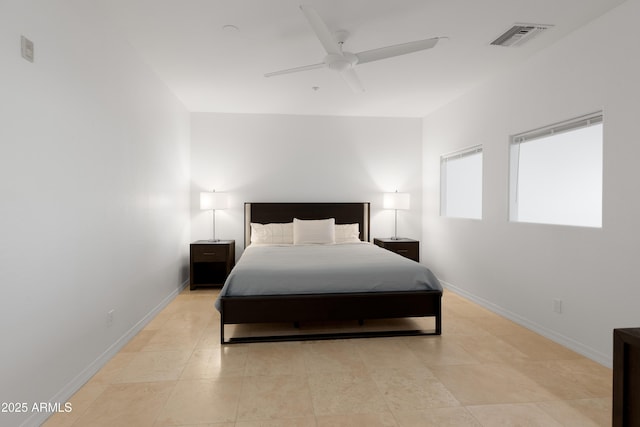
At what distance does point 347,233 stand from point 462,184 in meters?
1.71

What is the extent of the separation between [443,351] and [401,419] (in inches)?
40.5

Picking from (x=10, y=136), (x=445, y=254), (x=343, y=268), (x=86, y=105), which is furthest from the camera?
(x=445, y=254)

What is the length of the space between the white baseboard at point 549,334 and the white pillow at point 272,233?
2.46 metres

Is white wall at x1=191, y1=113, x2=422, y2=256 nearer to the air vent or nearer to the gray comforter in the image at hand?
the gray comforter

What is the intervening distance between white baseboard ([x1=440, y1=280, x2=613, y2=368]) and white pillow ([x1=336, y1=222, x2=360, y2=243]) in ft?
5.34

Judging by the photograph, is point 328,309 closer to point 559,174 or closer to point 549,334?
point 549,334

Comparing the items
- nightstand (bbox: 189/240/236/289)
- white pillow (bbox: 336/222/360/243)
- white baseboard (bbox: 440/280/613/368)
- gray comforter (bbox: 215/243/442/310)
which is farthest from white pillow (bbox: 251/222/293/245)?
white baseboard (bbox: 440/280/613/368)

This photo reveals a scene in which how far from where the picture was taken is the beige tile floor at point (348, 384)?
1895 mm

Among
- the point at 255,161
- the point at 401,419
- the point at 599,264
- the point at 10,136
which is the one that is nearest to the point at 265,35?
Result: the point at 10,136

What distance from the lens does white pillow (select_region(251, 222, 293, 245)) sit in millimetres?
4859

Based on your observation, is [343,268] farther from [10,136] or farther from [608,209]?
[10,136]

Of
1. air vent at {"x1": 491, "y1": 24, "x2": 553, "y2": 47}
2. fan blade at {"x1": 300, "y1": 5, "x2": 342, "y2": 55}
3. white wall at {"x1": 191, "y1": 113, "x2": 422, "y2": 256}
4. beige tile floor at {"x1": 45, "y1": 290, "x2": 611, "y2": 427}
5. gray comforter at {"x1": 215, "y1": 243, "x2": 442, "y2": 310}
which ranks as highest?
air vent at {"x1": 491, "y1": 24, "x2": 553, "y2": 47}

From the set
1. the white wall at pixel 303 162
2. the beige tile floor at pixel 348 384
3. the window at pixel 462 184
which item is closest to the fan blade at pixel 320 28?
the beige tile floor at pixel 348 384

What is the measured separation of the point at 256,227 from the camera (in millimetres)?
4941
